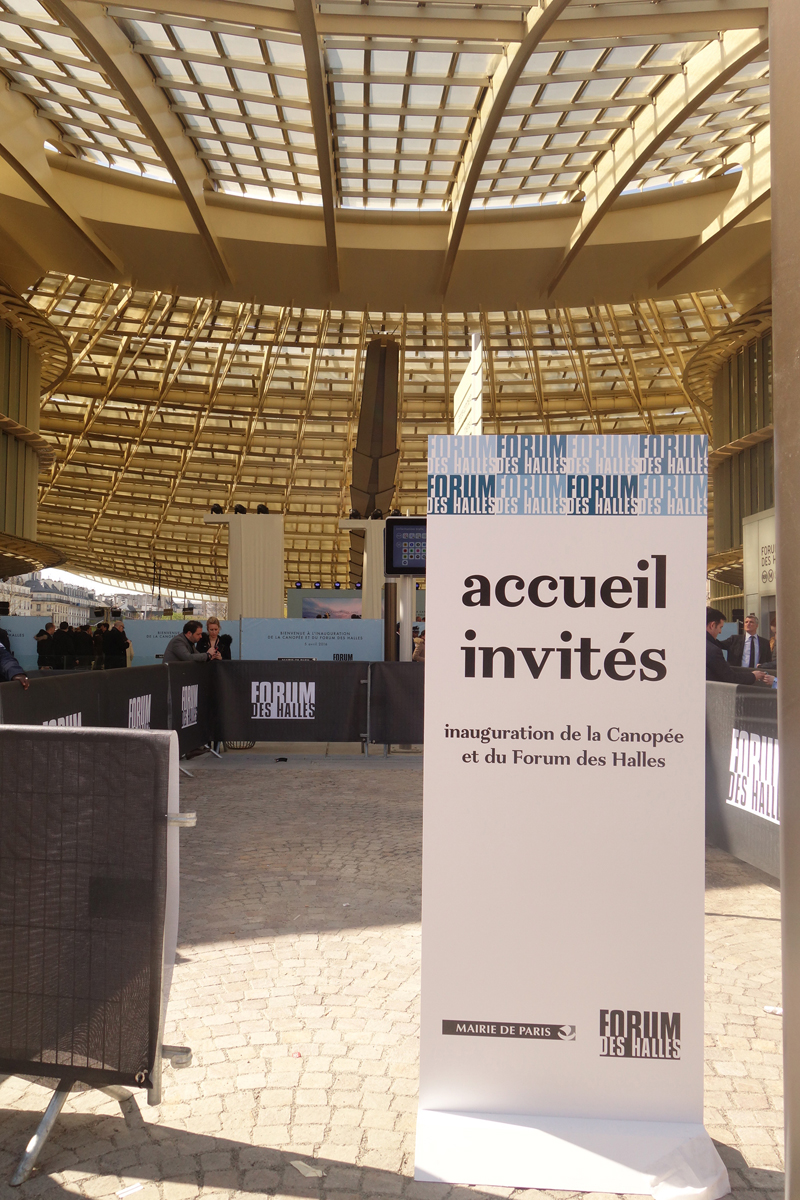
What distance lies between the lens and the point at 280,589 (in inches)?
981

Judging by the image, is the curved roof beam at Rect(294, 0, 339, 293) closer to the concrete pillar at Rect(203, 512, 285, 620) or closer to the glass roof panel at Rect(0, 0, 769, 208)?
the glass roof panel at Rect(0, 0, 769, 208)

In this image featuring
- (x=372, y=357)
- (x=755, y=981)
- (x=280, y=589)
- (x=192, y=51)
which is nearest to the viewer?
(x=755, y=981)

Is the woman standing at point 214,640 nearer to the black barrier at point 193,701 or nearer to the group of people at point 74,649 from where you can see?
the black barrier at point 193,701

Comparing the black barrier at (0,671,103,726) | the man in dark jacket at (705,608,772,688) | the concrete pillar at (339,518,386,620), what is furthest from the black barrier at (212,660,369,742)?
the concrete pillar at (339,518,386,620)

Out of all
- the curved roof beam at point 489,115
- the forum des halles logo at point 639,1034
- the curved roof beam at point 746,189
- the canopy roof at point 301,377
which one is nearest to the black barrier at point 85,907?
the forum des halles logo at point 639,1034

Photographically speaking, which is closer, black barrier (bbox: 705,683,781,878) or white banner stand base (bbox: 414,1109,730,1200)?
white banner stand base (bbox: 414,1109,730,1200)

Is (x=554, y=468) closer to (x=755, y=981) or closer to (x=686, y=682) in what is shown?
(x=686, y=682)

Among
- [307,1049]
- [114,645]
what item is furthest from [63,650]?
[307,1049]

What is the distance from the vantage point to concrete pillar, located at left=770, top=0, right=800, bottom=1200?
2.31m

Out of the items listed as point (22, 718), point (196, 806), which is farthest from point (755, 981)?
point (196, 806)

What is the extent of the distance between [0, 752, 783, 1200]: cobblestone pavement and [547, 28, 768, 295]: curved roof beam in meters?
12.7

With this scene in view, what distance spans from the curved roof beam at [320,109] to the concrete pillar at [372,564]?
20.0 ft

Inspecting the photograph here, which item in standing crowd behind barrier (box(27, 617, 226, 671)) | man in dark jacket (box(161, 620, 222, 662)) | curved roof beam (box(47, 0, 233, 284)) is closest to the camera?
man in dark jacket (box(161, 620, 222, 662))

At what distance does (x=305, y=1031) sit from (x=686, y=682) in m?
Result: 2.35
